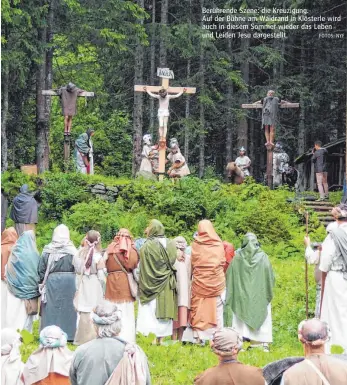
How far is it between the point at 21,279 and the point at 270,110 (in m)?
14.1

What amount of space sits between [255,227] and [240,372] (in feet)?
48.3

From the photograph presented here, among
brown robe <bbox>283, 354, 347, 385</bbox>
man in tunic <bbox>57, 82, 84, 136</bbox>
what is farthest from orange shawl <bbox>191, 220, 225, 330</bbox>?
man in tunic <bbox>57, 82, 84, 136</bbox>

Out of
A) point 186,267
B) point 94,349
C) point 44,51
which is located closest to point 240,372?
point 94,349

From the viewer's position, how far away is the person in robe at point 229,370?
6.90m

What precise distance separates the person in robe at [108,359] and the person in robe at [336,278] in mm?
4513

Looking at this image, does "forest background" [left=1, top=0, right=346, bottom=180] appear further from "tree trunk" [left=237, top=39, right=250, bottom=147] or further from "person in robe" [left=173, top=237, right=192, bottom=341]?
"person in robe" [left=173, top=237, right=192, bottom=341]

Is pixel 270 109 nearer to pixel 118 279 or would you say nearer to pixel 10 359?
pixel 118 279

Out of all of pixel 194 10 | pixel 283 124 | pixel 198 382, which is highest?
pixel 194 10

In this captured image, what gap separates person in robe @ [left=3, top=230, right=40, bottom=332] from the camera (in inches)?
509

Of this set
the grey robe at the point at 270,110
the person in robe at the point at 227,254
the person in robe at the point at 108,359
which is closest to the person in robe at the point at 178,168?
the grey robe at the point at 270,110

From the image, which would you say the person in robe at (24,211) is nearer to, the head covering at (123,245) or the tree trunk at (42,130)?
the tree trunk at (42,130)

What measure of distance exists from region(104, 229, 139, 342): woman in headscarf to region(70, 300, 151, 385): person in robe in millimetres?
4821

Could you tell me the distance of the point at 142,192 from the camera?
23.4m

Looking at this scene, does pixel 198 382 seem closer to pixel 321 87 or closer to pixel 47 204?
pixel 47 204
